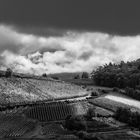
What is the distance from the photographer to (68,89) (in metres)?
105

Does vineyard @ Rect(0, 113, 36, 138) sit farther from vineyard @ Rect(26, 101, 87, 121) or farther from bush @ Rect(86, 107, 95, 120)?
bush @ Rect(86, 107, 95, 120)

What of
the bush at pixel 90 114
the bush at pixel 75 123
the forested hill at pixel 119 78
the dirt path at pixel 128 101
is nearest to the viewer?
the bush at pixel 75 123

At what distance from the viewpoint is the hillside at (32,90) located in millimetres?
82188

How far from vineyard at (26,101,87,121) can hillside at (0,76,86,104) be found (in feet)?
24.8

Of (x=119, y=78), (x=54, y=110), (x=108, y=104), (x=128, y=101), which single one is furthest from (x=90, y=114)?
(x=119, y=78)

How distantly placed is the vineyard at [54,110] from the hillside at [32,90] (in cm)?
755

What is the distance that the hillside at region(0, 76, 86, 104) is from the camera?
82.2 metres

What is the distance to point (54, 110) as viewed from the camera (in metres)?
72.6

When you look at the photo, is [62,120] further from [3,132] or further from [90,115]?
[3,132]

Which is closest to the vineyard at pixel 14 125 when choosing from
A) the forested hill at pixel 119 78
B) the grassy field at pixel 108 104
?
the grassy field at pixel 108 104

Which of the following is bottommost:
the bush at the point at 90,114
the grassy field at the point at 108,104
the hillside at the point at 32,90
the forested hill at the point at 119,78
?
the bush at the point at 90,114

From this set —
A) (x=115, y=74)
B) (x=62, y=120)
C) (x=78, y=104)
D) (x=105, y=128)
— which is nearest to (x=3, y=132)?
(x=62, y=120)

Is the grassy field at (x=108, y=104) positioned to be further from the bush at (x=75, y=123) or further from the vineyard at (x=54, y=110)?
the bush at (x=75, y=123)

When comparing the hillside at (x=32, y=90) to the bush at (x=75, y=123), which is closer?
the bush at (x=75, y=123)
